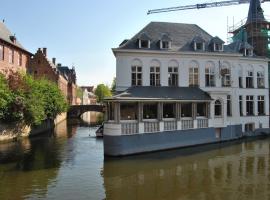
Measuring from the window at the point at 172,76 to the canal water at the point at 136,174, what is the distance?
22.3 ft

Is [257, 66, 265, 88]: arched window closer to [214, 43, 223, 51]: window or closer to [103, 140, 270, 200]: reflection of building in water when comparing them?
[214, 43, 223, 51]: window

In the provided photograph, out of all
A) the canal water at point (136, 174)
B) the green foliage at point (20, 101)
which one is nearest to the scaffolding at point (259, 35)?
the canal water at point (136, 174)

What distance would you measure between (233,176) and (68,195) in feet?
32.2

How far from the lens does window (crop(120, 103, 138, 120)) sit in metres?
27.8

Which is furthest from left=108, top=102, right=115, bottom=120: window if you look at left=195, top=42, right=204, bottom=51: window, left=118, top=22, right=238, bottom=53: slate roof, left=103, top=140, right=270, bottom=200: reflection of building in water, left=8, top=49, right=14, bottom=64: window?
left=8, top=49, right=14, bottom=64: window

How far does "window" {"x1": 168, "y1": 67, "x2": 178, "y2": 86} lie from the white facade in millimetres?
299

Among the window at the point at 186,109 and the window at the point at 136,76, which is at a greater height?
the window at the point at 136,76

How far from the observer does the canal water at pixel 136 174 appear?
1659 cm

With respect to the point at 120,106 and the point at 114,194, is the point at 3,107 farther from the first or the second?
the point at 114,194

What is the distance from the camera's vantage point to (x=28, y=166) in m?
23.3

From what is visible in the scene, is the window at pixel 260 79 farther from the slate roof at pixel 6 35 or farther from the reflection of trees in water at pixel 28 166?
the slate roof at pixel 6 35

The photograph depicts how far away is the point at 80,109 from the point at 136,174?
61107mm

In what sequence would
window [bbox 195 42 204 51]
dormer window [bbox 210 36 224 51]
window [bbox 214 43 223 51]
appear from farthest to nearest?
window [bbox 214 43 223 51] → dormer window [bbox 210 36 224 51] → window [bbox 195 42 204 51]

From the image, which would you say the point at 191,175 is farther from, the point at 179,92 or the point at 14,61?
the point at 14,61
